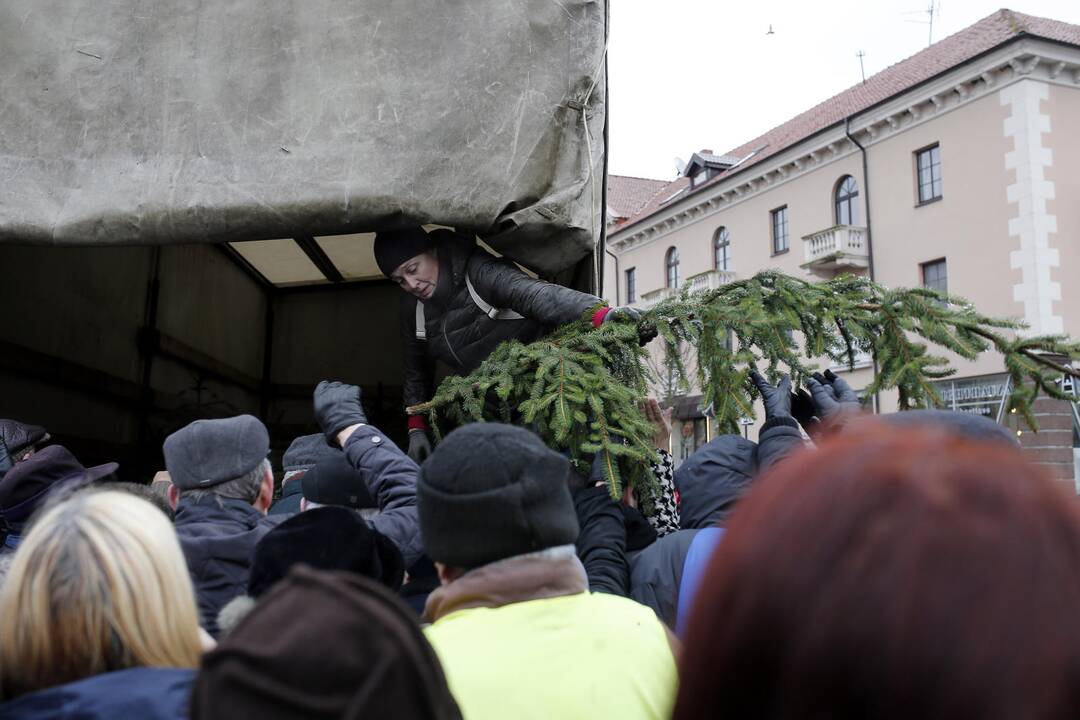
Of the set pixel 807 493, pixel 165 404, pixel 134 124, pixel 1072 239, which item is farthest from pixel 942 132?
pixel 807 493

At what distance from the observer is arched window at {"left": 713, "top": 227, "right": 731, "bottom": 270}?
92.6 ft

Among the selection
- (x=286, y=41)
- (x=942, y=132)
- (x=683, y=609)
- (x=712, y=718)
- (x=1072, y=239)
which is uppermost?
(x=942, y=132)

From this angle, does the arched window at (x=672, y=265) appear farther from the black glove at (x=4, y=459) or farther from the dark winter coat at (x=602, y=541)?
the dark winter coat at (x=602, y=541)

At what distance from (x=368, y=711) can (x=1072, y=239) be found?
72.0ft

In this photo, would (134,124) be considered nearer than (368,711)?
No

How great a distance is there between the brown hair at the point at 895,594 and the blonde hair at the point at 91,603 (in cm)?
90

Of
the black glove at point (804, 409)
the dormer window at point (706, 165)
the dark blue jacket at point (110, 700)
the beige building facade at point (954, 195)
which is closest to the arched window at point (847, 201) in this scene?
the beige building facade at point (954, 195)

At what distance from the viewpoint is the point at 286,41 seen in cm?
327

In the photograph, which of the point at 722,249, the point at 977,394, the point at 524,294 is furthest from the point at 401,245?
the point at 722,249

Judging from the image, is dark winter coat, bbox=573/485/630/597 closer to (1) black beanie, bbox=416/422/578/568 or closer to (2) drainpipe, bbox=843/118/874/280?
(1) black beanie, bbox=416/422/578/568

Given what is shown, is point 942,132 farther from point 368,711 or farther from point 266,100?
point 368,711

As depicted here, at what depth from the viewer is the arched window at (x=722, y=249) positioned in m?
28.2

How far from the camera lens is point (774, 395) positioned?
124 inches

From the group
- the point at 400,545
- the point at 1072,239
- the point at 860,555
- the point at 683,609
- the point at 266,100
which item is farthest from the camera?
the point at 1072,239
